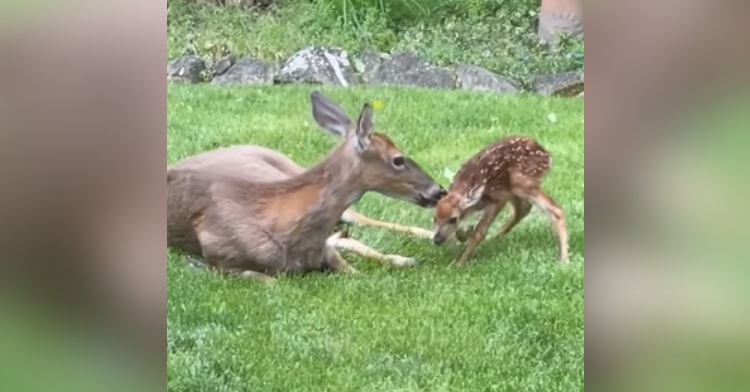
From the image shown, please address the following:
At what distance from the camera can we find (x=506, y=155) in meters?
1.45

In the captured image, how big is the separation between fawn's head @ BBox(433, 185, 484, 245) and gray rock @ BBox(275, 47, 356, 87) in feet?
0.84

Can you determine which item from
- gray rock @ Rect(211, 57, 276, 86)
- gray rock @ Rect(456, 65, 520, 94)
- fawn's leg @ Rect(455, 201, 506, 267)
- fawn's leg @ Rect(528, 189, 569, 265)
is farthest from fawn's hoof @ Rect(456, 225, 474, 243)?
gray rock @ Rect(211, 57, 276, 86)

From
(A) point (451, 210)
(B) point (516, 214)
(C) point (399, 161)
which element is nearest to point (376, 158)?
(C) point (399, 161)

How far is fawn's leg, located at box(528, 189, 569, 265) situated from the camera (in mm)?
1446

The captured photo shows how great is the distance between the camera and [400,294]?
4.71 feet

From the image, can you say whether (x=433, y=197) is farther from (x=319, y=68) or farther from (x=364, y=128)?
(x=319, y=68)
